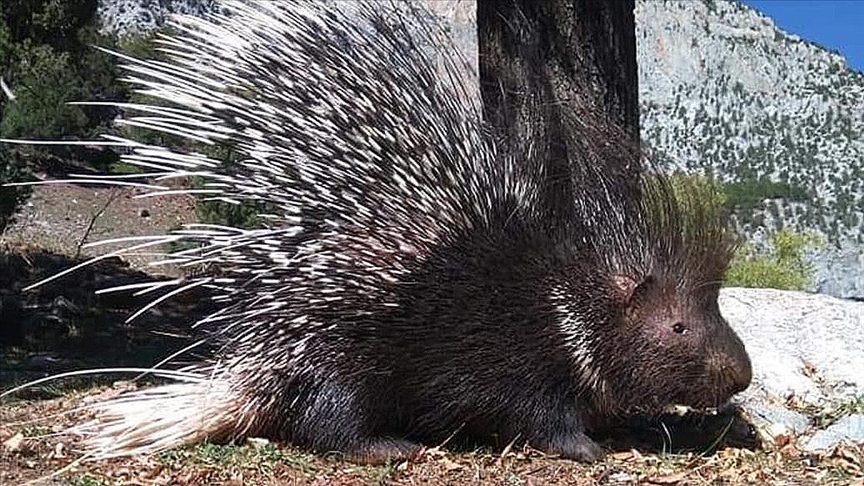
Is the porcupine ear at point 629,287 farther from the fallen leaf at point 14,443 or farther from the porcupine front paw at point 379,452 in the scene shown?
the fallen leaf at point 14,443

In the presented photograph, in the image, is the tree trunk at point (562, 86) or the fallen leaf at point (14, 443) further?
the tree trunk at point (562, 86)

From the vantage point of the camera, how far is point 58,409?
432cm

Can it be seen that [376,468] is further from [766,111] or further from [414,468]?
[766,111]

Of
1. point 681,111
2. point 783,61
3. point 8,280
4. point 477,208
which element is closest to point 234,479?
point 477,208

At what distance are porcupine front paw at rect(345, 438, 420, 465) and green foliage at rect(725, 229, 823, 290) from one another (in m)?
5.72

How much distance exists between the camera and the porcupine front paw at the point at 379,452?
3.48m

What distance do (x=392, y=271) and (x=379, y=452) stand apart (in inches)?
23.1

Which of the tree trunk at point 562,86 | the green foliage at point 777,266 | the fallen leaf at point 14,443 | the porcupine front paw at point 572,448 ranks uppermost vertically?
the tree trunk at point 562,86

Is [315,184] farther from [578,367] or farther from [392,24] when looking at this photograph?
[578,367]

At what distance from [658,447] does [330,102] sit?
172cm

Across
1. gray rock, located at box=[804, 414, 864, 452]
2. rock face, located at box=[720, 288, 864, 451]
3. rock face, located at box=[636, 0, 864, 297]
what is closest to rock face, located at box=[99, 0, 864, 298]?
rock face, located at box=[636, 0, 864, 297]

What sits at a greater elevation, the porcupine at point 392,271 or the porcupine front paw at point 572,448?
the porcupine at point 392,271

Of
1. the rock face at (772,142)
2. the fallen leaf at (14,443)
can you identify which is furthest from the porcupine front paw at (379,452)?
the rock face at (772,142)

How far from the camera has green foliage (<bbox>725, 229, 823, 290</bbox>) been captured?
9492 millimetres
